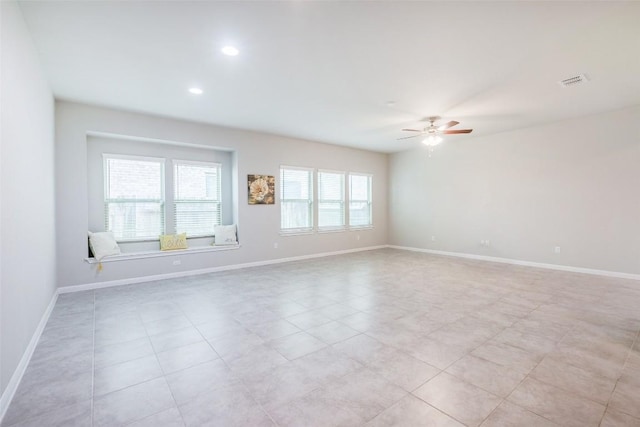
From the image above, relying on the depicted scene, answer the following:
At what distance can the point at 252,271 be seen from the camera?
6145 mm

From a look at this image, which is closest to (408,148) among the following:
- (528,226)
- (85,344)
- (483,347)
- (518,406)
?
(528,226)

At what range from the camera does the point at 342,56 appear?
131 inches

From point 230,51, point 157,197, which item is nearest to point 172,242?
point 157,197

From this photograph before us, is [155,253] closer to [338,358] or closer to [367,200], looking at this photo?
[338,358]

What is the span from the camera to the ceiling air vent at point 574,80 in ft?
12.7

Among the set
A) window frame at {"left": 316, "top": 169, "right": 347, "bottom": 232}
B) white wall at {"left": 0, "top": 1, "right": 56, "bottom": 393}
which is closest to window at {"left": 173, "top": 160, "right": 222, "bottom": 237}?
white wall at {"left": 0, "top": 1, "right": 56, "bottom": 393}

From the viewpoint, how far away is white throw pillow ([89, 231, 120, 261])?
4.90 m

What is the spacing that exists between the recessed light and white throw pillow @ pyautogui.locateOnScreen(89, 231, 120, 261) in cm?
388

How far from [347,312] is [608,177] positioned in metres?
5.72

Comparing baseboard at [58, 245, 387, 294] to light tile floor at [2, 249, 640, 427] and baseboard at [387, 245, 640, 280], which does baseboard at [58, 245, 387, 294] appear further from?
baseboard at [387, 245, 640, 280]

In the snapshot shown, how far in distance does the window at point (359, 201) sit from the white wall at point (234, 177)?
0.76ft

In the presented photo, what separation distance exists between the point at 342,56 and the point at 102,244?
4.87 meters

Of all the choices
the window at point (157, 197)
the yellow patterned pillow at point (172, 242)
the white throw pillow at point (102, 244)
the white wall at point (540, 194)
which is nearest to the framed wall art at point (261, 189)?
the window at point (157, 197)

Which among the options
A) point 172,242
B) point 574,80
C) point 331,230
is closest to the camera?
point 574,80
